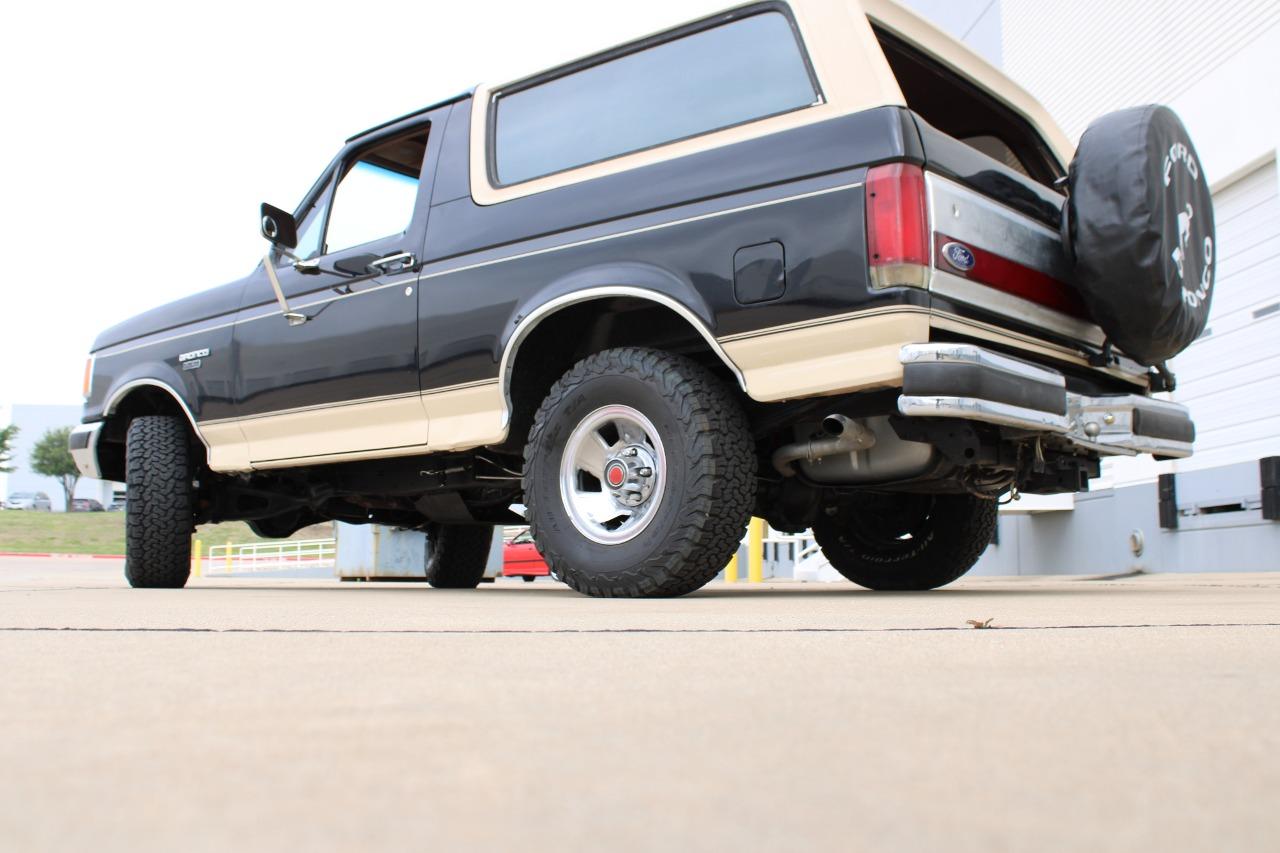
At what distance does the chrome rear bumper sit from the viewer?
9.89 ft

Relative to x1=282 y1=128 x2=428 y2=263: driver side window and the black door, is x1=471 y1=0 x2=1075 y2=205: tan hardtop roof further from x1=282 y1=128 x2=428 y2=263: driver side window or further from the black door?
x1=282 y1=128 x2=428 y2=263: driver side window

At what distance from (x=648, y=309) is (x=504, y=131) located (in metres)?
0.98

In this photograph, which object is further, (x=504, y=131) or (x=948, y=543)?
(x=948, y=543)

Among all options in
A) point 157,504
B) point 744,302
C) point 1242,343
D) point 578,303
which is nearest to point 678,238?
point 744,302

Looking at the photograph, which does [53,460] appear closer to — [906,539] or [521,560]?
[521,560]

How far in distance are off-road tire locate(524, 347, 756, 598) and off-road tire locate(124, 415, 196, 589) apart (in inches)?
88.4

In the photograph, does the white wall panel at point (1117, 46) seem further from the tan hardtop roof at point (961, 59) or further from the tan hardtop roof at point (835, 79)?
the tan hardtop roof at point (835, 79)

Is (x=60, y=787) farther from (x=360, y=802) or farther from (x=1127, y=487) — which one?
(x=1127, y=487)

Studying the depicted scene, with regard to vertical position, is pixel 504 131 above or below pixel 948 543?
above

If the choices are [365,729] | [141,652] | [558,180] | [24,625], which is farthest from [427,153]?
[365,729]

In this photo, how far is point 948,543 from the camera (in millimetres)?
4652

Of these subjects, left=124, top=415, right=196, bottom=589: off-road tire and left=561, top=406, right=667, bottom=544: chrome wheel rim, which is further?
left=124, top=415, right=196, bottom=589: off-road tire

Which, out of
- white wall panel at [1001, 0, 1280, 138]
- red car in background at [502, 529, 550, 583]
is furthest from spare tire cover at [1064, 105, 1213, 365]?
red car in background at [502, 529, 550, 583]

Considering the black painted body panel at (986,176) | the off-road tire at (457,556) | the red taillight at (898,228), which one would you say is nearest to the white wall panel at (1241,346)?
the black painted body panel at (986,176)
